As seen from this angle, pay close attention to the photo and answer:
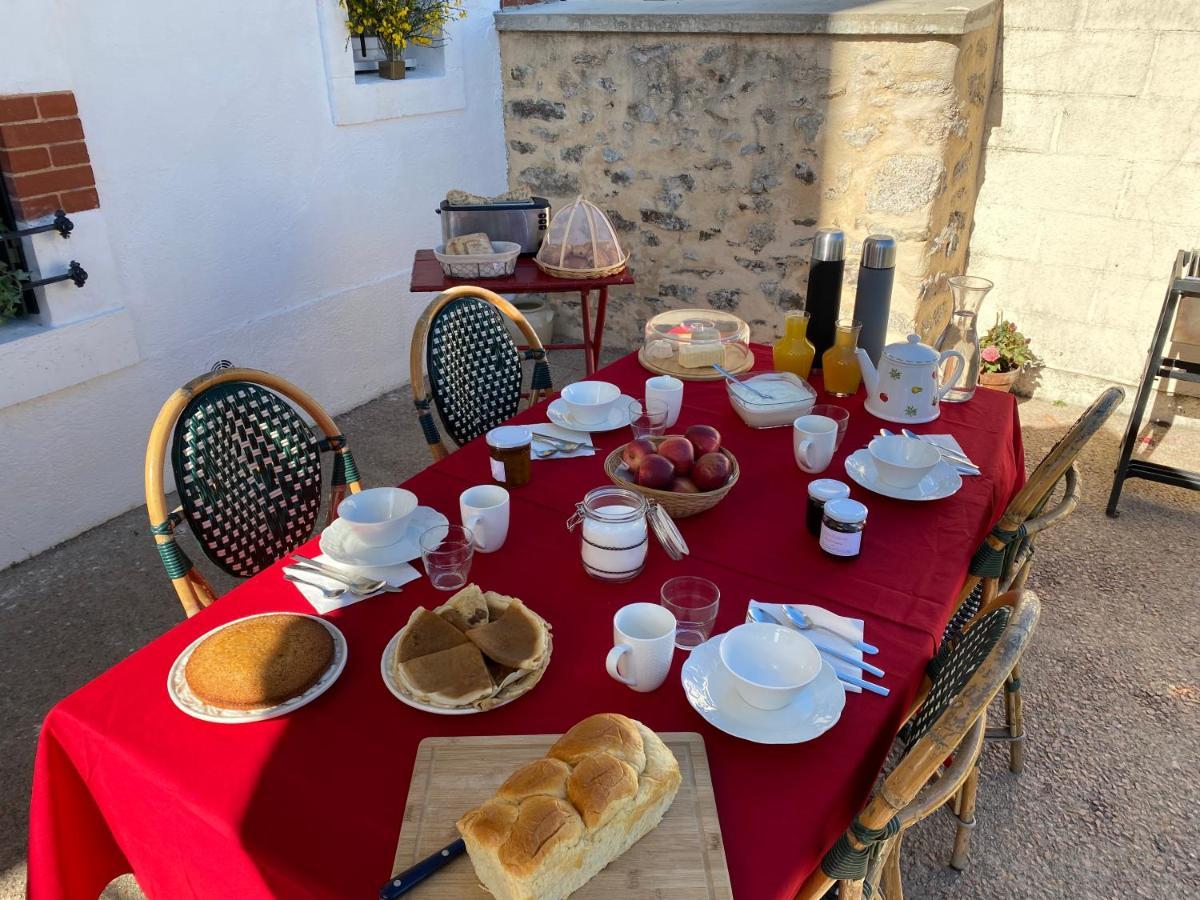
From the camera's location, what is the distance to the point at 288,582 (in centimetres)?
167

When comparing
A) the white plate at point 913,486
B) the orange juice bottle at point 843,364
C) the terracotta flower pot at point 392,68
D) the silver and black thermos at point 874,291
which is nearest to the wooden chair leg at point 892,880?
the white plate at point 913,486

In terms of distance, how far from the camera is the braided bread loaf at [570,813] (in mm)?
1006

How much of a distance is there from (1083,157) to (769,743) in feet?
12.3

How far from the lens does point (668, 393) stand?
2.25m

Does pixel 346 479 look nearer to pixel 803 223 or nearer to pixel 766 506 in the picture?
pixel 766 506

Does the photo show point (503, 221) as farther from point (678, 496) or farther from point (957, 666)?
point (957, 666)

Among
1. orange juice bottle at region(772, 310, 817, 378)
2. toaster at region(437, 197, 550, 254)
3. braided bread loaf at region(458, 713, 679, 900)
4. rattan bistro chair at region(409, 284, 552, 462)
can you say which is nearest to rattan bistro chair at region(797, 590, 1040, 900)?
braided bread loaf at region(458, 713, 679, 900)

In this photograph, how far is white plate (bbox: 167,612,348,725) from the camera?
1315 millimetres

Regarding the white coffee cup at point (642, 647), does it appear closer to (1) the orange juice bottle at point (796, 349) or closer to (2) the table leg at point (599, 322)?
(1) the orange juice bottle at point (796, 349)

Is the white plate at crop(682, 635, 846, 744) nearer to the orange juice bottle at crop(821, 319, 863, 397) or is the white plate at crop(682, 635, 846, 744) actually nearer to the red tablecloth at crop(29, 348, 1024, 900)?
the red tablecloth at crop(29, 348, 1024, 900)

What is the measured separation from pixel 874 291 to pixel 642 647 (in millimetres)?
1595

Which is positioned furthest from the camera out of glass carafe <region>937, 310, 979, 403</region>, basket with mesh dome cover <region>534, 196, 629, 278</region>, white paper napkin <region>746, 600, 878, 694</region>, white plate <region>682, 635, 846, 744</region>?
basket with mesh dome cover <region>534, 196, 629, 278</region>

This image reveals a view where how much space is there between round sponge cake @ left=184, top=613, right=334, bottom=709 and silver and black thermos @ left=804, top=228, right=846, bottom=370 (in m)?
1.76

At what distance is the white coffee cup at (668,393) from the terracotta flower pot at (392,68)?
2.80 meters
